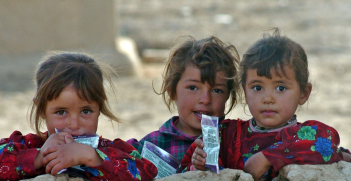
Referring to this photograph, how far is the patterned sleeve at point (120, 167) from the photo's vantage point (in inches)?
98.5

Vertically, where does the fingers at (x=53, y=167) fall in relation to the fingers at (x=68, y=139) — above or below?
below

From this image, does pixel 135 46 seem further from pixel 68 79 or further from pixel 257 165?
pixel 257 165

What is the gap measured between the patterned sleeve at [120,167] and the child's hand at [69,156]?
0.04 meters

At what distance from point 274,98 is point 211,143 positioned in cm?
49

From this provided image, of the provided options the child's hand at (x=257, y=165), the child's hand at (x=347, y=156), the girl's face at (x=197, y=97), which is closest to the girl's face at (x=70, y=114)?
the girl's face at (x=197, y=97)

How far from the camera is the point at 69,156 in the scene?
244cm

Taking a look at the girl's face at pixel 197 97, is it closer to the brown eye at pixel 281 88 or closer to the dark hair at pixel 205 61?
the dark hair at pixel 205 61

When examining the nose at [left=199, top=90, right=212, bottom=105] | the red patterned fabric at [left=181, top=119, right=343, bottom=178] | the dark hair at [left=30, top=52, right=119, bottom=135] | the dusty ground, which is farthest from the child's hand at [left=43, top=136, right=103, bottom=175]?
the dusty ground

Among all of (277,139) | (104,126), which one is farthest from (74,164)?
(104,126)

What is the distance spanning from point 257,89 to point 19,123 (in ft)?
21.6

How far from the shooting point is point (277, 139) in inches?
111

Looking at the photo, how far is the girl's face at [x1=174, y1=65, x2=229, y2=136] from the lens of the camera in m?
3.27

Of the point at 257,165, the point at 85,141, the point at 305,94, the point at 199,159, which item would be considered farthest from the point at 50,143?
the point at 305,94

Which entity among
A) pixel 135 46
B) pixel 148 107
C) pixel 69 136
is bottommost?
pixel 148 107
